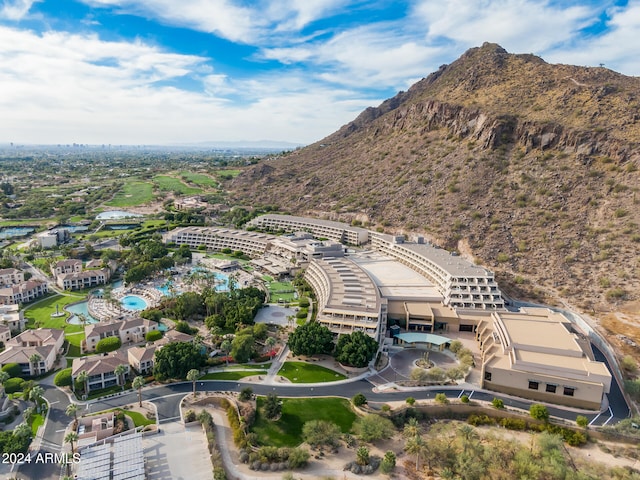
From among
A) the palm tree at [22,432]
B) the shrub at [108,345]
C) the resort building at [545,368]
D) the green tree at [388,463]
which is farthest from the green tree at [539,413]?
the shrub at [108,345]

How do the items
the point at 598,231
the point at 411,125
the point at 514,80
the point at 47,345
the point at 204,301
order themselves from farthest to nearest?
the point at 411,125
the point at 514,80
the point at 598,231
the point at 204,301
the point at 47,345

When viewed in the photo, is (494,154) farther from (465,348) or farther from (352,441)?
(352,441)

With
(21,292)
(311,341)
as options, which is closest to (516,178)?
(311,341)

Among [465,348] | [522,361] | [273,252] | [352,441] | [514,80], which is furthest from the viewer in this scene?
[514,80]

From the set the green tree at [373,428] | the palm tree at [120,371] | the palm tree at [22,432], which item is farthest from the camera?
the palm tree at [120,371]

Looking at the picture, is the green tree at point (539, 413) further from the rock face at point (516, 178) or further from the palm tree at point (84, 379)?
the palm tree at point (84, 379)

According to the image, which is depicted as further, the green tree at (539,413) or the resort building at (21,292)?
the resort building at (21,292)

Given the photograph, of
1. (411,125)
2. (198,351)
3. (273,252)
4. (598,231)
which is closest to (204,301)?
(198,351)

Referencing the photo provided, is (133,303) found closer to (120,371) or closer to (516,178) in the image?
(120,371)
